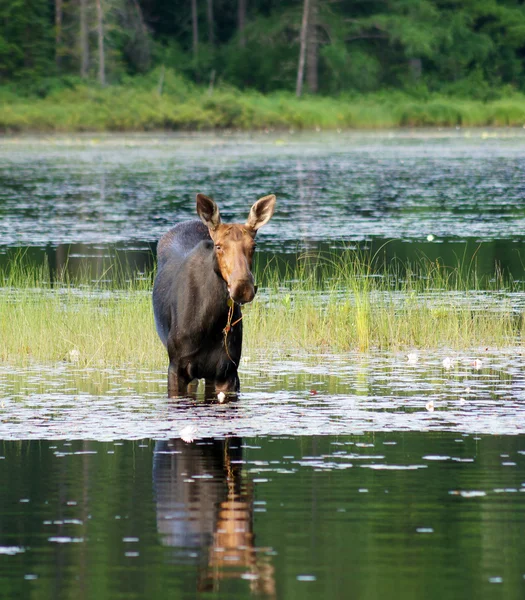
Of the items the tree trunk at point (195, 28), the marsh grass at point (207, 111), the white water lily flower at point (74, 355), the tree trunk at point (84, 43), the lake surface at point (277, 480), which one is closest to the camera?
the lake surface at point (277, 480)

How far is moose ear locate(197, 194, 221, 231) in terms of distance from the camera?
981 centimetres

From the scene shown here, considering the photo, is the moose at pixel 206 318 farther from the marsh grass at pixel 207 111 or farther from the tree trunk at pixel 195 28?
the tree trunk at pixel 195 28

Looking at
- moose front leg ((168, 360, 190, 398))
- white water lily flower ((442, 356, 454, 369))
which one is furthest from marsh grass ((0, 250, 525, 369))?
moose front leg ((168, 360, 190, 398))

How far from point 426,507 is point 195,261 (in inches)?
136

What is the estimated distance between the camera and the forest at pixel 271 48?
235 feet

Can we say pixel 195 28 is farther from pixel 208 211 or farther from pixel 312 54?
pixel 208 211

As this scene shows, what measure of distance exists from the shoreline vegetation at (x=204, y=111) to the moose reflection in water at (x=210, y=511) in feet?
176

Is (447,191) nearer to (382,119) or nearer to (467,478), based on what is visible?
(467,478)

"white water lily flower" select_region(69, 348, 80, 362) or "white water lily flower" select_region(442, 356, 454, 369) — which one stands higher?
"white water lily flower" select_region(442, 356, 454, 369)

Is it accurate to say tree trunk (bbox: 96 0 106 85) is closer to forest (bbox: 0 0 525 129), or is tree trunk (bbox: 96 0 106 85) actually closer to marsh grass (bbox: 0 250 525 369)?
forest (bbox: 0 0 525 129)

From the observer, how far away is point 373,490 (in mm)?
8062

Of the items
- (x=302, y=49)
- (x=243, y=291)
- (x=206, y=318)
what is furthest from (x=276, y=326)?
(x=302, y=49)

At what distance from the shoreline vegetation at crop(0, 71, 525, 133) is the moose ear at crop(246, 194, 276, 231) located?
52.5 metres

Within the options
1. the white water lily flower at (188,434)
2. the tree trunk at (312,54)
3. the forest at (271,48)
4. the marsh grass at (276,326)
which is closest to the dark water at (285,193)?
the marsh grass at (276,326)
